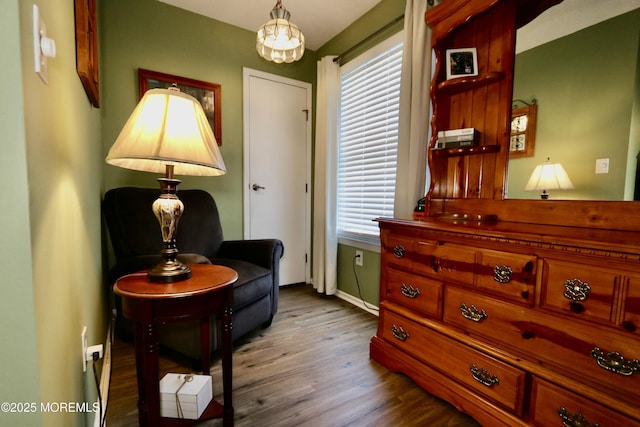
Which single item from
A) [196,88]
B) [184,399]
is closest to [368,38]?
[196,88]

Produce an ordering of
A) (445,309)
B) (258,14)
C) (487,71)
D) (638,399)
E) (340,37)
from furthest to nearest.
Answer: (340,37), (258,14), (487,71), (445,309), (638,399)

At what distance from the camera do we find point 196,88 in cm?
259

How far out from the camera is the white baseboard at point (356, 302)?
2523 mm

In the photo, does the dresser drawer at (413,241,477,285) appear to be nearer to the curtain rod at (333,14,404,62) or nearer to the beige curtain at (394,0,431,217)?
the beige curtain at (394,0,431,217)

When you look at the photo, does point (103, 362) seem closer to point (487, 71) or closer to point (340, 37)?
point (487, 71)

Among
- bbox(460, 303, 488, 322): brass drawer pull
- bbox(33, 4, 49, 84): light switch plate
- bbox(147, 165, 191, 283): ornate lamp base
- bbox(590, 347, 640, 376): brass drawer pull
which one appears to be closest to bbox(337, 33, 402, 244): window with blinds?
bbox(460, 303, 488, 322): brass drawer pull

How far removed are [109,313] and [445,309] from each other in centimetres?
220

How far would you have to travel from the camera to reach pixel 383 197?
7.95 feet

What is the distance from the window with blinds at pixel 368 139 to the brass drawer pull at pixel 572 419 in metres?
1.55

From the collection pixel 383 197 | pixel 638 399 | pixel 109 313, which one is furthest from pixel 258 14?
pixel 638 399

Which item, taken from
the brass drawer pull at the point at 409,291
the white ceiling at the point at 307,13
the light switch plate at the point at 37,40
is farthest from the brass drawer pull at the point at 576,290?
the light switch plate at the point at 37,40

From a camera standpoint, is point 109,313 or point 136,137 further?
point 109,313

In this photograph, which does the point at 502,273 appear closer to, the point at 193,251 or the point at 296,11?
the point at 193,251

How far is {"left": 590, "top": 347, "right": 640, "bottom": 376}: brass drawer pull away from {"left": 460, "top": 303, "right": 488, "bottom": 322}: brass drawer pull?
36 cm
